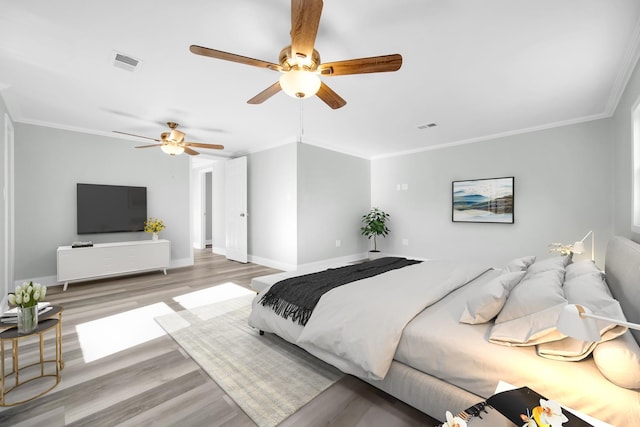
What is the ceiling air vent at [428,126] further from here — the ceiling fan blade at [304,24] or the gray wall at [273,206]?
the ceiling fan blade at [304,24]

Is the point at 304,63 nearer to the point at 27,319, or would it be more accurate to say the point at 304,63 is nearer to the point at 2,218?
the point at 27,319

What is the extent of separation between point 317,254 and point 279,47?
3.87m

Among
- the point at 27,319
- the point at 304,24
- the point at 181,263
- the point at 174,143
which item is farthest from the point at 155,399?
the point at 181,263

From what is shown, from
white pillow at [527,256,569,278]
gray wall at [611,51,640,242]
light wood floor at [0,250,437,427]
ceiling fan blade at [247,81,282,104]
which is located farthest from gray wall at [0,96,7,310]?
gray wall at [611,51,640,242]

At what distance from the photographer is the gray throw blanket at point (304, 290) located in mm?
2070

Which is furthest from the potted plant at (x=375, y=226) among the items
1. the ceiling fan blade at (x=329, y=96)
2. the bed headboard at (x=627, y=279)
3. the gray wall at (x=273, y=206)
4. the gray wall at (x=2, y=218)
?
the gray wall at (x=2, y=218)

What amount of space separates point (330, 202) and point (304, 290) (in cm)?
364

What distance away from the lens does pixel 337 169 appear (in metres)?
5.87

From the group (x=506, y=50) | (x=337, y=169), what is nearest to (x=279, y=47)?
(x=506, y=50)

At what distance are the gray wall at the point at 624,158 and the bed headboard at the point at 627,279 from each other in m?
0.96

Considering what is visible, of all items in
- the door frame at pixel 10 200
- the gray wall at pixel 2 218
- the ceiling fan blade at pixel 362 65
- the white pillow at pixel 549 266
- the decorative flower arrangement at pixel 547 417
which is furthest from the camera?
the door frame at pixel 10 200

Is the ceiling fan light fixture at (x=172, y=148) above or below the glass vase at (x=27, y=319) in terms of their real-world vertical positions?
above

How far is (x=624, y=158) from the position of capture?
3059 mm

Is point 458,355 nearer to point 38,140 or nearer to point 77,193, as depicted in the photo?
point 77,193
